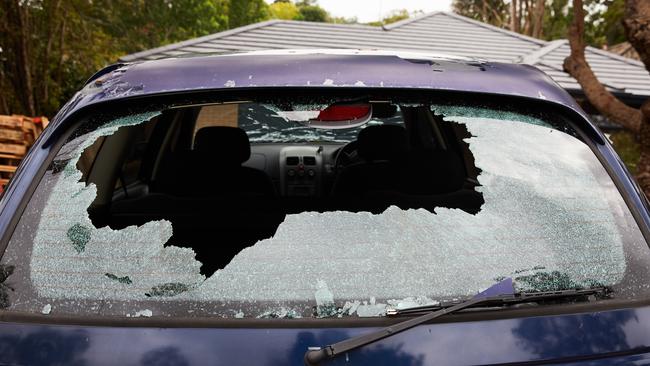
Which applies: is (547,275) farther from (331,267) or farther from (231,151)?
(231,151)

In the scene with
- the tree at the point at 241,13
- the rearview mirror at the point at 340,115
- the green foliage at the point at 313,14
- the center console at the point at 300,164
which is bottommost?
the green foliage at the point at 313,14

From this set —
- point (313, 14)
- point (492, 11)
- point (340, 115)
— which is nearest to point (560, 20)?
point (492, 11)

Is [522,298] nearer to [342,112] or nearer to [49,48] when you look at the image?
[342,112]

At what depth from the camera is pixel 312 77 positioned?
1.78 meters

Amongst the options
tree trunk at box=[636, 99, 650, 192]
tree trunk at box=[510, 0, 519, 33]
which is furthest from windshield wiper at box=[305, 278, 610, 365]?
tree trunk at box=[510, 0, 519, 33]

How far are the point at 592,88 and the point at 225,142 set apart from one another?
4261mm

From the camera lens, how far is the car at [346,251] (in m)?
1.40

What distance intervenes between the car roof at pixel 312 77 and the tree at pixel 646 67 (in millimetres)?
4054

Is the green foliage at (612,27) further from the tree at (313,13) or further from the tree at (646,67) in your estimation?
the tree at (313,13)

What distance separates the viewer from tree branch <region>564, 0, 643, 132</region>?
6.17 m

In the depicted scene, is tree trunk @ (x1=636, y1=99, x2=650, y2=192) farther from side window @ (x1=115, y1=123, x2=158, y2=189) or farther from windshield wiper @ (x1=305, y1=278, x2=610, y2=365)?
windshield wiper @ (x1=305, y1=278, x2=610, y2=365)

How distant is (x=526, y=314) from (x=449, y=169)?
113 cm

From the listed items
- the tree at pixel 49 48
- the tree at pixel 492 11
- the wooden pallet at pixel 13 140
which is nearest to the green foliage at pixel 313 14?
the tree at pixel 492 11

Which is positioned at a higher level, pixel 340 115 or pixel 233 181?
pixel 340 115
